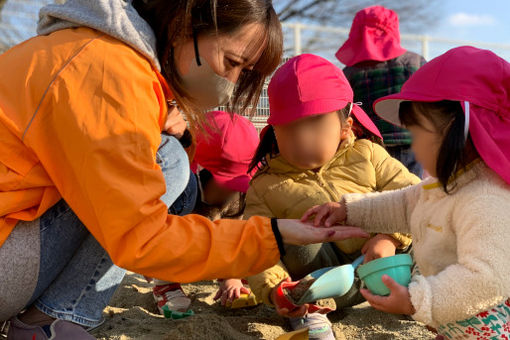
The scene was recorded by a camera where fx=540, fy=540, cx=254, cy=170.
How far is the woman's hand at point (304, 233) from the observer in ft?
4.59

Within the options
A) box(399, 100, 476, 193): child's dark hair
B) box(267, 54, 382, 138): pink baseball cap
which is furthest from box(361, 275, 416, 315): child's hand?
box(267, 54, 382, 138): pink baseball cap

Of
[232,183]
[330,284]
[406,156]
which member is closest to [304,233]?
[330,284]

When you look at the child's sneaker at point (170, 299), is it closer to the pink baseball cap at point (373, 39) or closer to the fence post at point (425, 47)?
the pink baseball cap at point (373, 39)

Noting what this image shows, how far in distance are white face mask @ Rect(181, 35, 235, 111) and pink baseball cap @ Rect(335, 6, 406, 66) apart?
185 cm

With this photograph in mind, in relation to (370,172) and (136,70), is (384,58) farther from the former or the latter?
(136,70)

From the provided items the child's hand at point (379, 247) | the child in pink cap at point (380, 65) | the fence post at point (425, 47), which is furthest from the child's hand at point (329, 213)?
the fence post at point (425, 47)

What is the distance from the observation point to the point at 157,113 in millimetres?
1362

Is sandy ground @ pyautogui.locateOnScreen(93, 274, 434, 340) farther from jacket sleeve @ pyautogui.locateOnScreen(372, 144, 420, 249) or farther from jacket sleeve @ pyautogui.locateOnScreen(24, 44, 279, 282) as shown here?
jacket sleeve @ pyautogui.locateOnScreen(372, 144, 420, 249)

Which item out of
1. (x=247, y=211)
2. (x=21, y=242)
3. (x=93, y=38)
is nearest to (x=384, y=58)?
(x=247, y=211)

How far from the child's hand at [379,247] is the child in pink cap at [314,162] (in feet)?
0.31

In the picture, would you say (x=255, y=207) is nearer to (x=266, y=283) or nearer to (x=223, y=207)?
(x=266, y=283)

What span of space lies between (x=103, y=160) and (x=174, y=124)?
75 centimetres

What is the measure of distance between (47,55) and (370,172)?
126cm

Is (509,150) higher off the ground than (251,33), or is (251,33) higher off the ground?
(251,33)
